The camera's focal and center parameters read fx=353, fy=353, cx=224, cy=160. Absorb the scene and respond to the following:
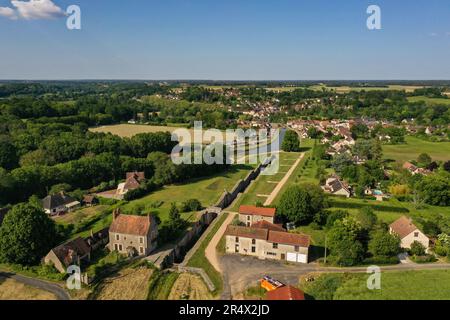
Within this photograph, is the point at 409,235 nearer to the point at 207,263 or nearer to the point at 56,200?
the point at 207,263

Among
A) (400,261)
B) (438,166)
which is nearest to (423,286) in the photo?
(400,261)

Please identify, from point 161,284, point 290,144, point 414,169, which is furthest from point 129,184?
point 414,169

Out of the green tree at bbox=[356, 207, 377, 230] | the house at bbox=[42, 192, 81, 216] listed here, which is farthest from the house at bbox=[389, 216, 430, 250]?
the house at bbox=[42, 192, 81, 216]

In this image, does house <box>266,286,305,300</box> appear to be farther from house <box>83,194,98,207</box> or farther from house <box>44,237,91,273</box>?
house <box>83,194,98,207</box>

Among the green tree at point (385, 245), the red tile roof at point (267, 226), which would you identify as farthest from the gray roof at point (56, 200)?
the green tree at point (385, 245)

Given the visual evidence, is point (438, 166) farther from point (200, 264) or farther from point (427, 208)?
point (200, 264)
